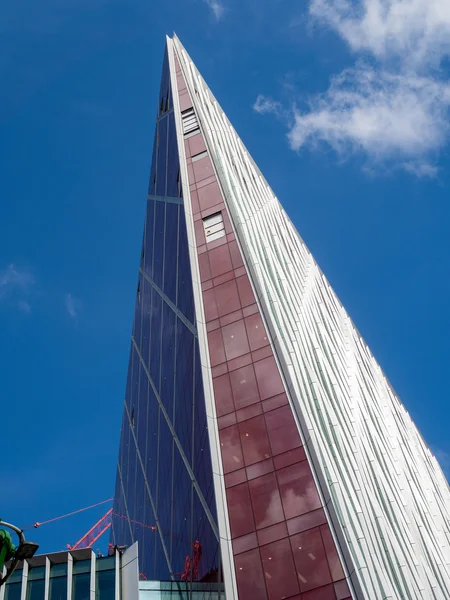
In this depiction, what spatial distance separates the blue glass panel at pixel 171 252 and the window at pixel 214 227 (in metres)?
7.17

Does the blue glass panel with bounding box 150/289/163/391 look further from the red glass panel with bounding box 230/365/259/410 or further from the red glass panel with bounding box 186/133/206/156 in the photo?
the red glass panel with bounding box 230/365/259/410

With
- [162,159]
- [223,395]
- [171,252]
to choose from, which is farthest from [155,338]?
[223,395]

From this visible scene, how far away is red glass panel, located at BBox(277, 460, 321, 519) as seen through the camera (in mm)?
30359

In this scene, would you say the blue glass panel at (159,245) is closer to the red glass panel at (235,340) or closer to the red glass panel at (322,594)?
the red glass panel at (235,340)

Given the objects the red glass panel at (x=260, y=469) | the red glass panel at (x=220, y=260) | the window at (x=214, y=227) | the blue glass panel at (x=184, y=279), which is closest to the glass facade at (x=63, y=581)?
the red glass panel at (x=260, y=469)

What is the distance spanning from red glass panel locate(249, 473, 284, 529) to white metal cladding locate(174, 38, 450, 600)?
2.32 meters

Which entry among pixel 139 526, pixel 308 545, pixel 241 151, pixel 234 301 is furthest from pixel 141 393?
pixel 308 545

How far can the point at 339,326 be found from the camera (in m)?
71.6

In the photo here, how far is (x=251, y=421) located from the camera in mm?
34688

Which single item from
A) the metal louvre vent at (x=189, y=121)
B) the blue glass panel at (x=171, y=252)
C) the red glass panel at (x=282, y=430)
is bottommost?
the red glass panel at (x=282, y=430)

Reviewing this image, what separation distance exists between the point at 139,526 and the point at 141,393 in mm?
13756

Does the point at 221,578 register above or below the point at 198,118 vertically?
below

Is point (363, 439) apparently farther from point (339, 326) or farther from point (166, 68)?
point (166, 68)

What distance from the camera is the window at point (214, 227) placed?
46.1 metres
